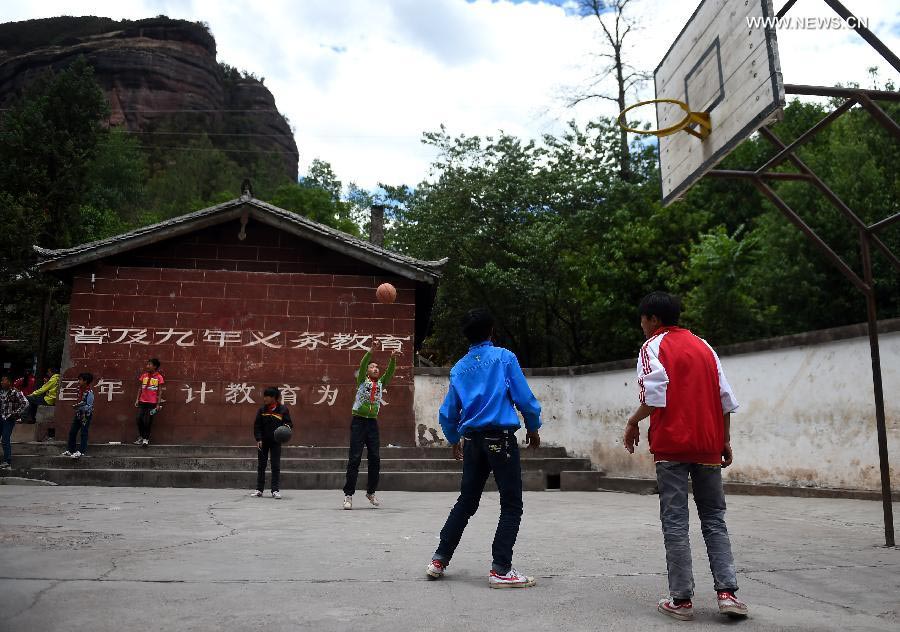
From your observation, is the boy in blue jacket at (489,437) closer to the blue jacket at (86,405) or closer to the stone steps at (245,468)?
the stone steps at (245,468)

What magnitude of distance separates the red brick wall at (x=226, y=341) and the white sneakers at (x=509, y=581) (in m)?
10.5

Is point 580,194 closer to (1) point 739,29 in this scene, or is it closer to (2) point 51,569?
(1) point 739,29

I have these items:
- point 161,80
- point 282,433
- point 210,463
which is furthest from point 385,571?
point 161,80

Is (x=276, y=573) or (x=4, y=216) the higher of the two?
(x=4, y=216)

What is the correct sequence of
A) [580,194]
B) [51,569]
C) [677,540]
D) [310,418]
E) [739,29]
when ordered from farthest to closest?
[580,194] → [310,418] → [739,29] → [51,569] → [677,540]

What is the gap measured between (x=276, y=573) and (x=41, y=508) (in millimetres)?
4510

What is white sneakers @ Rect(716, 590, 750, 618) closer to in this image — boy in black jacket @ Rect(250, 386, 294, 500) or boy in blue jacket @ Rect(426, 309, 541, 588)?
boy in blue jacket @ Rect(426, 309, 541, 588)

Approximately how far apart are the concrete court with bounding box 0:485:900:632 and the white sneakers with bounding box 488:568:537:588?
0.08 meters

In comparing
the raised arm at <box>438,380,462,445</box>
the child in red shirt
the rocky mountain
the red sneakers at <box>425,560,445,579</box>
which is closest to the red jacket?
the raised arm at <box>438,380,462,445</box>

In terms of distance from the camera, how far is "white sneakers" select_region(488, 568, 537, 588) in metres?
3.94

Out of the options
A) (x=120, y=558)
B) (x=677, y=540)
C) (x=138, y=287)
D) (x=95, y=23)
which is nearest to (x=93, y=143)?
(x=138, y=287)

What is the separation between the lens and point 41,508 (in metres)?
7.38

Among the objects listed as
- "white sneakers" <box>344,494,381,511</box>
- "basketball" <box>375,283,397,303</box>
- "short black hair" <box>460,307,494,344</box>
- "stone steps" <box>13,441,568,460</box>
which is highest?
"basketball" <box>375,283,397,303</box>

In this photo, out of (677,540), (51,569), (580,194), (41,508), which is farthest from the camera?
(580,194)
